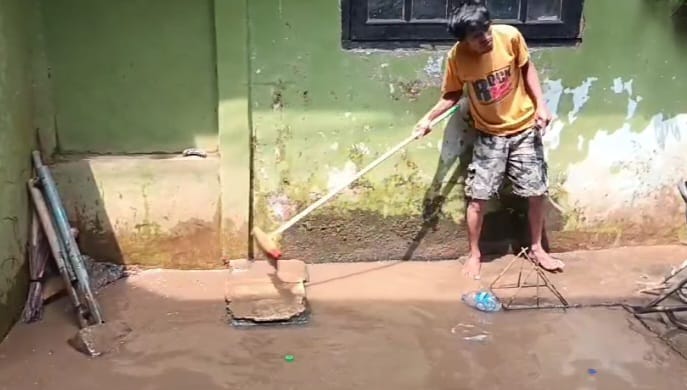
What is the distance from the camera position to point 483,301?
4035 mm

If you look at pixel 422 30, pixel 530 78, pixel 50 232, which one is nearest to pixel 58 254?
pixel 50 232

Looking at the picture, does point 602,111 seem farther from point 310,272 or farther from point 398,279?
point 310,272

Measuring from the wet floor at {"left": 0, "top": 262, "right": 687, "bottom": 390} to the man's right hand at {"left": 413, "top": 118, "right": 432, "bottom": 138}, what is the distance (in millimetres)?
805

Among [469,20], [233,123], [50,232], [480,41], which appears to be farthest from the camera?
[233,123]

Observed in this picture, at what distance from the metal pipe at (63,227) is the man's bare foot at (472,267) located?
1922 millimetres

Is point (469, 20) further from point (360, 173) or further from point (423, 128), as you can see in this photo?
point (360, 173)

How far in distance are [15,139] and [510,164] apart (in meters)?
2.49

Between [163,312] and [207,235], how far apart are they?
57 centimetres

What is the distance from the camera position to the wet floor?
339cm

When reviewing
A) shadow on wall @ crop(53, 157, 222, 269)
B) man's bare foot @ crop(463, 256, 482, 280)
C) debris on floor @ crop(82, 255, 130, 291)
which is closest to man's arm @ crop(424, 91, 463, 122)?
man's bare foot @ crop(463, 256, 482, 280)

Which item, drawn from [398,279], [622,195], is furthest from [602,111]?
[398,279]

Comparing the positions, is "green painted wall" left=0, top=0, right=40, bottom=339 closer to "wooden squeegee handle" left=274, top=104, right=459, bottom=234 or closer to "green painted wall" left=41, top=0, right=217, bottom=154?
"green painted wall" left=41, top=0, right=217, bottom=154

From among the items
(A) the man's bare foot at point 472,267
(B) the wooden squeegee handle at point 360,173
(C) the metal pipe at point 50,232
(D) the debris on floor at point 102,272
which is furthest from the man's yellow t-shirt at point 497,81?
(C) the metal pipe at point 50,232

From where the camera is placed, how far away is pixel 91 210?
4.29 meters
